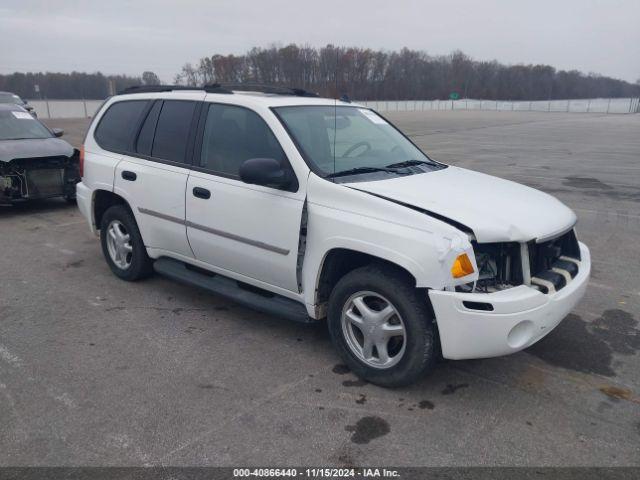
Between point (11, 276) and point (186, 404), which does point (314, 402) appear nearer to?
point (186, 404)

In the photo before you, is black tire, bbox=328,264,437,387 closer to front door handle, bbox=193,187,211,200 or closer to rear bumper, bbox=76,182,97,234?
front door handle, bbox=193,187,211,200

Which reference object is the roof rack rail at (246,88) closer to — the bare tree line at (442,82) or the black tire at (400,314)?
the black tire at (400,314)

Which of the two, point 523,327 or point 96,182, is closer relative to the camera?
point 523,327

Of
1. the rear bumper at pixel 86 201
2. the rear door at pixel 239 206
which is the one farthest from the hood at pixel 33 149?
the rear door at pixel 239 206

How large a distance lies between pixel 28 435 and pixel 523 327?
9.40 ft

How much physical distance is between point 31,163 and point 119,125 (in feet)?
13.3

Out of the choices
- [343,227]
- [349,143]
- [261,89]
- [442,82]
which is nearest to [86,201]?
[261,89]

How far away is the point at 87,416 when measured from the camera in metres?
3.15

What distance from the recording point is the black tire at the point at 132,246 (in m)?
5.10

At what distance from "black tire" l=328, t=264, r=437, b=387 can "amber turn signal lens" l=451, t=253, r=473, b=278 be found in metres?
0.29

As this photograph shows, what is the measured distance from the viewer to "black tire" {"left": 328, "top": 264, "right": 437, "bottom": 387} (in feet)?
10.5

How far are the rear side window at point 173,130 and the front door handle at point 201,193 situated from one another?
14.1 inches

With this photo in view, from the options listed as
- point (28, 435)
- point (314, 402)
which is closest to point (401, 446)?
point (314, 402)

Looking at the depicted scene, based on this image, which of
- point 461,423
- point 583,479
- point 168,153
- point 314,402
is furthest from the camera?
point 168,153
